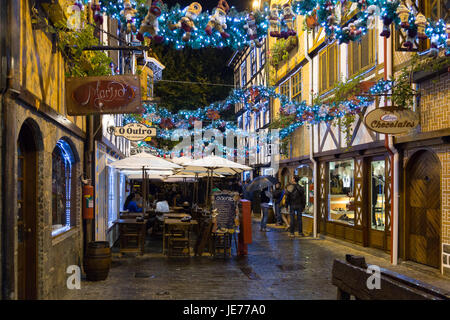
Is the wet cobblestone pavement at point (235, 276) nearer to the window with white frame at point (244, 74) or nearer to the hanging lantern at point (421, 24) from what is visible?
the hanging lantern at point (421, 24)

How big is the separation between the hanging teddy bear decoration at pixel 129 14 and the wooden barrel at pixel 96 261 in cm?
401

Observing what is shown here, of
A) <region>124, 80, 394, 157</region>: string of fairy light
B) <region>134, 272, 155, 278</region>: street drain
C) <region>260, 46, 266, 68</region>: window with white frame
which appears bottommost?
<region>134, 272, 155, 278</region>: street drain

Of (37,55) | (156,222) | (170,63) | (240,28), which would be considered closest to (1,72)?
(37,55)

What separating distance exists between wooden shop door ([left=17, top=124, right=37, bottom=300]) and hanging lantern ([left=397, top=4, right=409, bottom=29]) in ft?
17.3

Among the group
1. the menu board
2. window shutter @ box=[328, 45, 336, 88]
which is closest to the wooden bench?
the menu board

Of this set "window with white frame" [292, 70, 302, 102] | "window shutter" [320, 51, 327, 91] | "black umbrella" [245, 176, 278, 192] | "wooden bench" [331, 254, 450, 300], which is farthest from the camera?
"black umbrella" [245, 176, 278, 192]

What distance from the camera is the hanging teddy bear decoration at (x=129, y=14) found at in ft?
20.3

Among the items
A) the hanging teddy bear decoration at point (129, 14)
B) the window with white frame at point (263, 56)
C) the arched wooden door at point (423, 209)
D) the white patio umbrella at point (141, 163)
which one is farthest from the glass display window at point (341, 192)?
the window with white frame at point (263, 56)

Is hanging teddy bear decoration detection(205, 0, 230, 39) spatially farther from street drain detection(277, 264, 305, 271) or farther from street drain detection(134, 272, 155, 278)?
street drain detection(277, 264, 305, 271)

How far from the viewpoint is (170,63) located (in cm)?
3244

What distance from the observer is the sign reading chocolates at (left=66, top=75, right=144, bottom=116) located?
722 cm
